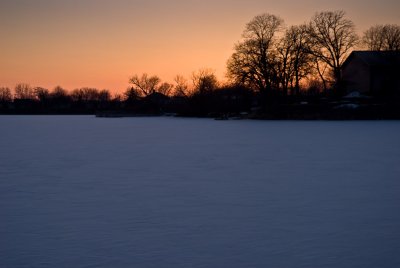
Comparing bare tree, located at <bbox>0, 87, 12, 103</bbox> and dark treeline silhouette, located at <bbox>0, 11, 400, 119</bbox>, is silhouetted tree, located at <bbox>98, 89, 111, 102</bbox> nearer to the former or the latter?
bare tree, located at <bbox>0, 87, 12, 103</bbox>

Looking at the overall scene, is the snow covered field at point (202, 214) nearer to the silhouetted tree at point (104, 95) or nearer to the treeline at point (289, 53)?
the treeline at point (289, 53)

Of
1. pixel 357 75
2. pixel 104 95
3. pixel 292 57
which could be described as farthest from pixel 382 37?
pixel 104 95

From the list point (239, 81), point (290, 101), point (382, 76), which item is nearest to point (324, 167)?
point (239, 81)

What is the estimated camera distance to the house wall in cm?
5138

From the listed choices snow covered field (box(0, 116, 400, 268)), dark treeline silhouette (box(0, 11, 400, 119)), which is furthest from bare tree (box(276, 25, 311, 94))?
snow covered field (box(0, 116, 400, 268))

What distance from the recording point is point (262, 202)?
243 inches

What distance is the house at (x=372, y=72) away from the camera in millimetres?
46688

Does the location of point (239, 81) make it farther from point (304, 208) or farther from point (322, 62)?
point (304, 208)

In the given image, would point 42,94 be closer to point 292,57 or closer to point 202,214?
point 292,57

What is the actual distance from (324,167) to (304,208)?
441 centimetres

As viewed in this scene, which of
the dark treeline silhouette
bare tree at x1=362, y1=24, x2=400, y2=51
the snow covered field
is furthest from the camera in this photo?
bare tree at x1=362, y1=24, x2=400, y2=51

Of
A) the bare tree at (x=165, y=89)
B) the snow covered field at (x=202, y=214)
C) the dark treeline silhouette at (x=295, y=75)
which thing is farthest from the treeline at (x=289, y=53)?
the bare tree at (x=165, y=89)

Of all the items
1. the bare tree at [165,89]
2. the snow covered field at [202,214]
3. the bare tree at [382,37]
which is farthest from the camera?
the bare tree at [165,89]

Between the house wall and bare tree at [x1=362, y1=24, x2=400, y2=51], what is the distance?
4180 mm
